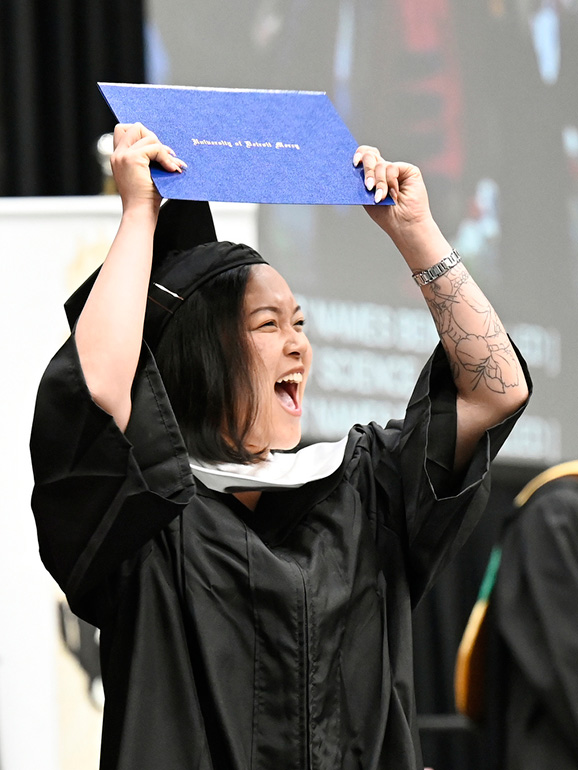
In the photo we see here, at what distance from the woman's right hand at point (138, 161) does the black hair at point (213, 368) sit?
0.21m

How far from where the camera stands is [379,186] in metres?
1.67

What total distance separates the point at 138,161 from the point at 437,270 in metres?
0.47

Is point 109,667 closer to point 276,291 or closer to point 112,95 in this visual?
point 276,291

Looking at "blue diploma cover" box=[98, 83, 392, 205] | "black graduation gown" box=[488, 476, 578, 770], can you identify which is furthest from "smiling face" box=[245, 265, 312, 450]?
"black graduation gown" box=[488, 476, 578, 770]

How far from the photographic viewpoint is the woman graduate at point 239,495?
1534mm

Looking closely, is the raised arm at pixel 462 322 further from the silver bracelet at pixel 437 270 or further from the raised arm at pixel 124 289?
the raised arm at pixel 124 289

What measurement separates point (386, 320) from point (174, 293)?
94.8 inches

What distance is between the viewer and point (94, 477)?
1.50m

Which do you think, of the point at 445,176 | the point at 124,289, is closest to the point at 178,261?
the point at 124,289

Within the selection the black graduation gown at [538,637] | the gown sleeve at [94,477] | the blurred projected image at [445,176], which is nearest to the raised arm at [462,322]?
the gown sleeve at [94,477]

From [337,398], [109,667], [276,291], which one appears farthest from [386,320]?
[109,667]

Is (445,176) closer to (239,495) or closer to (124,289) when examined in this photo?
(239,495)

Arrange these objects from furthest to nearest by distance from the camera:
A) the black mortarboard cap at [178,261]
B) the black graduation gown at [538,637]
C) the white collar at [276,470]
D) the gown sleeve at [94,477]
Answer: the black graduation gown at [538,637] < the black mortarboard cap at [178,261] < the white collar at [276,470] < the gown sleeve at [94,477]

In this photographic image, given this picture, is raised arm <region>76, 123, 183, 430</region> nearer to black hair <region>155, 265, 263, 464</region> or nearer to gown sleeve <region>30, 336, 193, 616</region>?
gown sleeve <region>30, 336, 193, 616</region>
